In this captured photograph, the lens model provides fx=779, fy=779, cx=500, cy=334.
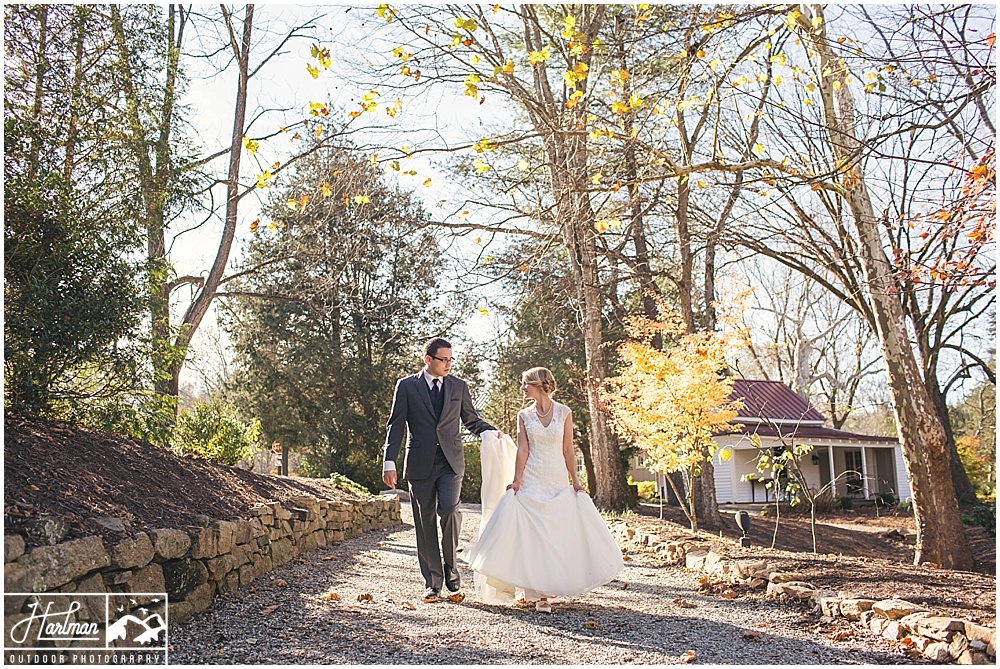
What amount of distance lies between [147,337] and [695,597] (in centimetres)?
551

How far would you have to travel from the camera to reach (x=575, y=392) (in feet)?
72.3

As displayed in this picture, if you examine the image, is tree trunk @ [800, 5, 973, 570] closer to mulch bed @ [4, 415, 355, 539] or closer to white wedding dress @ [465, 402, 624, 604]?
white wedding dress @ [465, 402, 624, 604]

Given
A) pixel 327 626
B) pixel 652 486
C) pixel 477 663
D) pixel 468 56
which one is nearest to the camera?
pixel 477 663

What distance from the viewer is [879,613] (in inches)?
196

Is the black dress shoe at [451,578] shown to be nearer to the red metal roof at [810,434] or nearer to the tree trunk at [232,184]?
the tree trunk at [232,184]

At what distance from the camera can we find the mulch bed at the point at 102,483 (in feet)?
14.9

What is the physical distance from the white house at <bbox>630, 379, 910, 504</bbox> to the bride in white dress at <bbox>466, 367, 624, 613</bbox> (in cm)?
1962

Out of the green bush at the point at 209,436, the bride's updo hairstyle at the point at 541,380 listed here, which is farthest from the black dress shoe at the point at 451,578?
the green bush at the point at 209,436

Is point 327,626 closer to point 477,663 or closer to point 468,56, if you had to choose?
point 477,663

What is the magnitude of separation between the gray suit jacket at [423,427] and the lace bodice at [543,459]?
519 mm

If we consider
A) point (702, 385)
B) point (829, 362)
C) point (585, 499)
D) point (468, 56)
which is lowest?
point (585, 499)

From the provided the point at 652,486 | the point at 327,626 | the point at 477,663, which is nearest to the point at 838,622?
the point at 477,663

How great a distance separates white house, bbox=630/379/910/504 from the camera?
25844 mm

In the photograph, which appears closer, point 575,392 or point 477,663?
point 477,663
